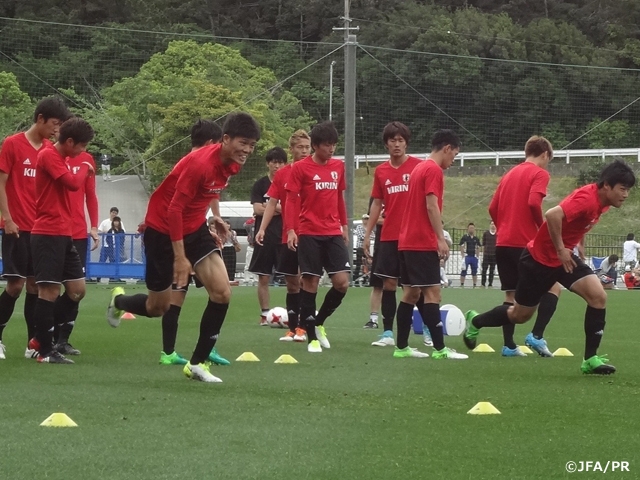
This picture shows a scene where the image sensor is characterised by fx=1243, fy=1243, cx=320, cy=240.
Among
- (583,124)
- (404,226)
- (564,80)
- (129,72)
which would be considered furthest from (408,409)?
(129,72)

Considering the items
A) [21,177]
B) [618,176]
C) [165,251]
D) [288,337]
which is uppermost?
[618,176]

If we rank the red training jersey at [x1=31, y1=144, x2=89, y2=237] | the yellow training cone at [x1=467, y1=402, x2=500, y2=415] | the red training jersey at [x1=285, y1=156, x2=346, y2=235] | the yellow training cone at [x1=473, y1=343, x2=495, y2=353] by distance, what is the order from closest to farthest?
the yellow training cone at [x1=467, y1=402, x2=500, y2=415] < the red training jersey at [x1=31, y1=144, x2=89, y2=237] < the red training jersey at [x1=285, y1=156, x2=346, y2=235] < the yellow training cone at [x1=473, y1=343, x2=495, y2=353]

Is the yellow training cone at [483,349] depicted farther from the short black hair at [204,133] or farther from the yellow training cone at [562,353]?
the short black hair at [204,133]

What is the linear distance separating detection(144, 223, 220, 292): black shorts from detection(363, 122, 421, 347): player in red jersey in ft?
11.4

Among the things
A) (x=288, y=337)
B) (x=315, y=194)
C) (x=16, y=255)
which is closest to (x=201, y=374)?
(x=16, y=255)

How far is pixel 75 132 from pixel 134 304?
1.43 meters

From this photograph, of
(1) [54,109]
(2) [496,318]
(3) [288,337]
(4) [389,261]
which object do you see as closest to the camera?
(1) [54,109]

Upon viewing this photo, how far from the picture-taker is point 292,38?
9600cm

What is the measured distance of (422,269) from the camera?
35.0 feet

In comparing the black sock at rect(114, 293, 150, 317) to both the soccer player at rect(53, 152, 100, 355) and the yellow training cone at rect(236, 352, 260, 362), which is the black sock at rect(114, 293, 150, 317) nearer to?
the soccer player at rect(53, 152, 100, 355)

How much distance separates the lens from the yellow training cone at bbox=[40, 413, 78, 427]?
643 centimetres

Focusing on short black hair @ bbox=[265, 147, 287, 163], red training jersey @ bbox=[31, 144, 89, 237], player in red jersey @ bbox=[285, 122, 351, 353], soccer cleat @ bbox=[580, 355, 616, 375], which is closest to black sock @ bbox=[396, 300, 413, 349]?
player in red jersey @ bbox=[285, 122, 351, 353]

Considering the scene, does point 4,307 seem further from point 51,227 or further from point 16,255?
point 51,227

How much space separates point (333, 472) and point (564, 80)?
4191 cm
